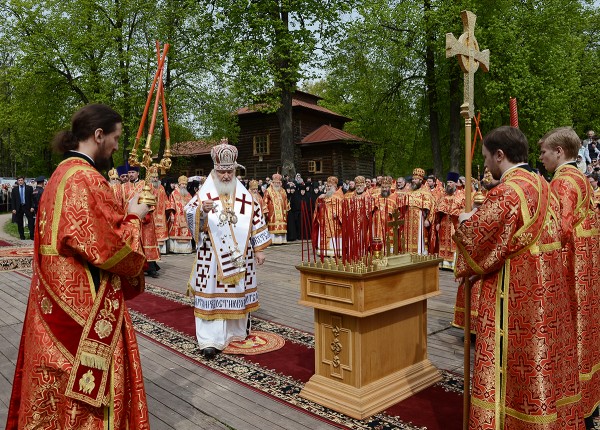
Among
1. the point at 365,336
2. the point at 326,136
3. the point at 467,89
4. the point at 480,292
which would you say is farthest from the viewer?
the point at 326,136

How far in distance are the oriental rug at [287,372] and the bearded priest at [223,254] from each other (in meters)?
0.37

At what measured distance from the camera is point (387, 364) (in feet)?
13.9

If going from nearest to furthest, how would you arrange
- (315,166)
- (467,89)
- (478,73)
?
1. (467,89)
2. (478,73)
3. (315,166)

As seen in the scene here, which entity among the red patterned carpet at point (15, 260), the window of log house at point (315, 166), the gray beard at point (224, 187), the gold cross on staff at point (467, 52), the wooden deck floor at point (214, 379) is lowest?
the wooden deck floor at point (214, 379)

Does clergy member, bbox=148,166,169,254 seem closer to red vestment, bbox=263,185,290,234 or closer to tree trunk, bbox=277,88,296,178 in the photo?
red vestment, bbox=263,185,290,234

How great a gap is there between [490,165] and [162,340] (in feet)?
14.1

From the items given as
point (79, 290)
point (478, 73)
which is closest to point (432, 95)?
point (478, 73)

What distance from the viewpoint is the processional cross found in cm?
320

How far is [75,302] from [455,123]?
833 inches

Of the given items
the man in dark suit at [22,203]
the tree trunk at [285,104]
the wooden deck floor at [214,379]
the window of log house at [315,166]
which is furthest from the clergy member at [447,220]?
the window of log house at [315,166]

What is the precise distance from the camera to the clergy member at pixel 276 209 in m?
16.2

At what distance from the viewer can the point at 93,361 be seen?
260 centimetres

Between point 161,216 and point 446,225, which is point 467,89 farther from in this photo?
point 161,216

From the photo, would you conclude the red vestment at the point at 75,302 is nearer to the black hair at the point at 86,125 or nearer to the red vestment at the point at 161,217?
the black hair at the point at 86,125
